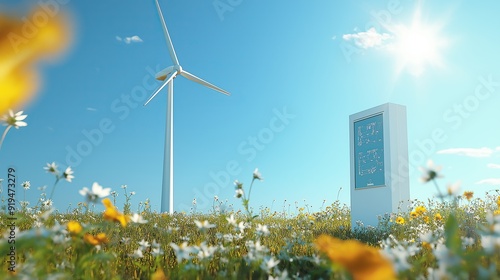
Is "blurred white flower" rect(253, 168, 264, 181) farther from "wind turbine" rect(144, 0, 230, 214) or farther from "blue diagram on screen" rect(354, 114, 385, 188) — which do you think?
"wind turbine" rect(144, 0, 230, 214)

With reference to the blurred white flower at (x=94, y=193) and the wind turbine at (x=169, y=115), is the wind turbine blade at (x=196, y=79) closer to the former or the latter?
the wind turbine at (x=169, y=115)

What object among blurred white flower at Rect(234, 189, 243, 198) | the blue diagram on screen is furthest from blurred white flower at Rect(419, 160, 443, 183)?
the blue diagram on screen

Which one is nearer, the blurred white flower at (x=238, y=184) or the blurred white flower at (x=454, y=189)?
the blurred white flower at (x=454, y=189)

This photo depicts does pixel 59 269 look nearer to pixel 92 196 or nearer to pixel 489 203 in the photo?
pixel 92 196

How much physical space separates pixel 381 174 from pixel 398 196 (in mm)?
834

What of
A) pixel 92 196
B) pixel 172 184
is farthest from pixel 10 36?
pixel 172 184

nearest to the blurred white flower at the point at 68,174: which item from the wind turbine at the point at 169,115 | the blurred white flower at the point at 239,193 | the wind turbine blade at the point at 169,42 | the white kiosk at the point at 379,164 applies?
the blurred white flower at the point at 239,193

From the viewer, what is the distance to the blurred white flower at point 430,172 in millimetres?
2426

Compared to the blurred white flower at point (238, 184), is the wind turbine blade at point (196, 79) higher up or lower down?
higher up

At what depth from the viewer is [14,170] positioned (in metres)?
3.43

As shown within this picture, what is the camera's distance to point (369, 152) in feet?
43.3

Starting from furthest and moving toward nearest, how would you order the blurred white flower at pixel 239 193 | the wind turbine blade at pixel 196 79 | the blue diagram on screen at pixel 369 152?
the wind turbine blade at pixel 196 79 → the blue diagram on screen at pixel 369 152 → the blurred white flower at pixel 239 193

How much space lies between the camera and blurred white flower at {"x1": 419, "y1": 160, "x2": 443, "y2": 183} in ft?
7.96

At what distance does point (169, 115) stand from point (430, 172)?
773 inches
